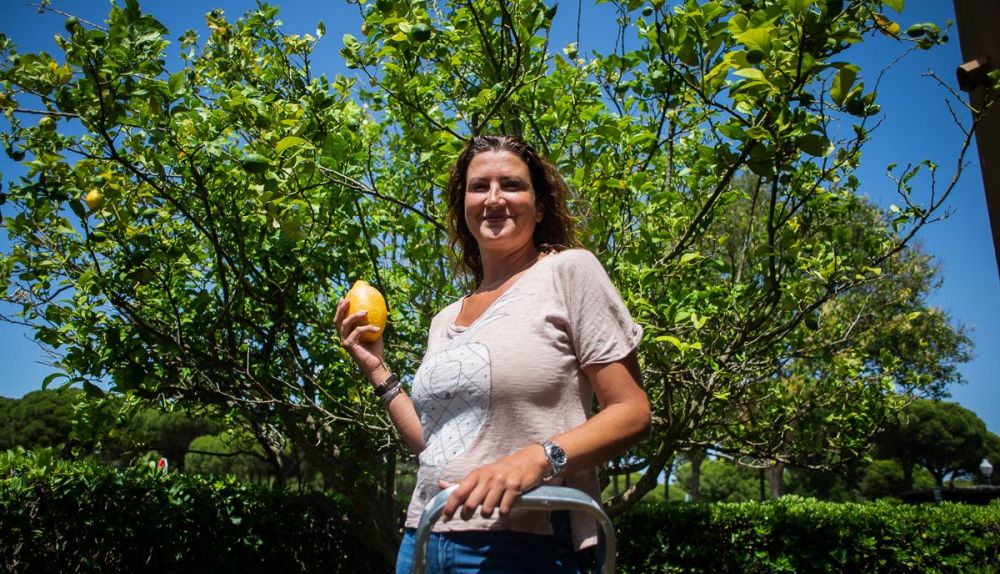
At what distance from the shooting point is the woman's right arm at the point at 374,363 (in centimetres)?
171

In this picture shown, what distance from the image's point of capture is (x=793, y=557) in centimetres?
687

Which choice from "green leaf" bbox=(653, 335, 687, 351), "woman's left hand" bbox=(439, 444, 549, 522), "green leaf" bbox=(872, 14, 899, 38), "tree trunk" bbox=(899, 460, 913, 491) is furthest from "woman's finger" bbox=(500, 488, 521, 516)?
"tree trunk" bbox=(899, 460, 913, 491)

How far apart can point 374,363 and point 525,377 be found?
58 cm

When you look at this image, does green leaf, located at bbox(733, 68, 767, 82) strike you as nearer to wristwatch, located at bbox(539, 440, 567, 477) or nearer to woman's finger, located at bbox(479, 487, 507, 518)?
wristwatch, located at bbox(539, 440, 567, 477)

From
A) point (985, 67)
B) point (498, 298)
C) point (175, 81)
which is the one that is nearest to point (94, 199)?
point (175, 81)

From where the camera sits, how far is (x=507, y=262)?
1.69 m

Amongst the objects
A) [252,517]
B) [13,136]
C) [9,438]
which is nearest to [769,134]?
[13,136]

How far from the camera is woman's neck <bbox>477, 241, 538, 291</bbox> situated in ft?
5.49

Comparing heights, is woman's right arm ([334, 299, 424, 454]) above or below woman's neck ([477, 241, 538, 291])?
below

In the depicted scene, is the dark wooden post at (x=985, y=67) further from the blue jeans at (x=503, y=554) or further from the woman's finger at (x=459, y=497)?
the woman's finger at (x=459, y=497)

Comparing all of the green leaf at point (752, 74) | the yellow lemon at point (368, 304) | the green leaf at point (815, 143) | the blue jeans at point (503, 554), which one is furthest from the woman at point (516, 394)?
the green leaf at point (815, 143)

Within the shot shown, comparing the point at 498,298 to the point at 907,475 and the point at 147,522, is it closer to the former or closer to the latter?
the point at 147,522

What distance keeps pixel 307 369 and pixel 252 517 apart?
2.00 meters

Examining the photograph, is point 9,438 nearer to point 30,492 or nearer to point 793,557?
point 30,492
